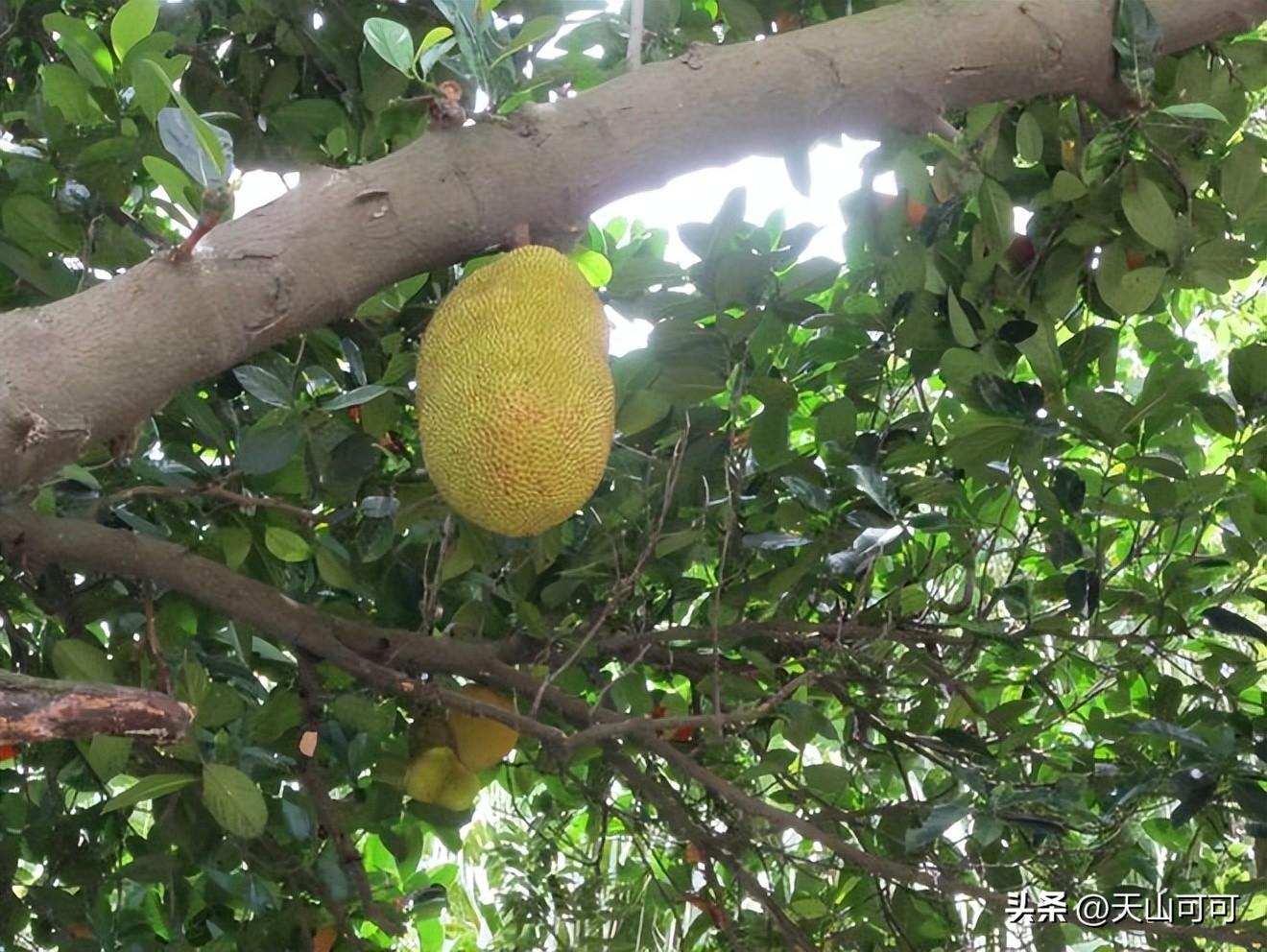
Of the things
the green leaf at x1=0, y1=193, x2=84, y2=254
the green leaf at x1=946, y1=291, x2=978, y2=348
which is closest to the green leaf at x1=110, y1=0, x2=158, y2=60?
Answer: the green leaf at x1=0, y1=193, x2=84, y2=254

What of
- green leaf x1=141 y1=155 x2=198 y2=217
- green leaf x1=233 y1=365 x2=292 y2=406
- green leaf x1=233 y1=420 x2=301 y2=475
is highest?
green leaf x1=141 y1=155 x2=198 y2=217

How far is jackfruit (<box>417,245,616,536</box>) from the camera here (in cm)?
85

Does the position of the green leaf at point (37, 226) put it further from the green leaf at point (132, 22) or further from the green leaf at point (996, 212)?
the green leaf at point (996, 212)

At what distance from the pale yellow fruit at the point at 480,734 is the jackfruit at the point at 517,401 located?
0.44 metres

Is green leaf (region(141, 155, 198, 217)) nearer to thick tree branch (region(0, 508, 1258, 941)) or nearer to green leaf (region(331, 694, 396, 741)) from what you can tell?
thick tree branch (region(0, 508, 1258, 941))

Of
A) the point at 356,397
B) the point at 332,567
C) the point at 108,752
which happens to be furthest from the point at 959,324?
the point at 108,752

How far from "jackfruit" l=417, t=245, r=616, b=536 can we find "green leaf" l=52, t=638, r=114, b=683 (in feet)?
1.23

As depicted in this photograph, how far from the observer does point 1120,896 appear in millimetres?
1211

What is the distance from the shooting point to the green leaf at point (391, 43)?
790mm

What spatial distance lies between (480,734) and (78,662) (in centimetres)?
38

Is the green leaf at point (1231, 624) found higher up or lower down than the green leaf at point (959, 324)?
lower down

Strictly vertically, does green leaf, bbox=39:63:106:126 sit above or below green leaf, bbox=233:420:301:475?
above

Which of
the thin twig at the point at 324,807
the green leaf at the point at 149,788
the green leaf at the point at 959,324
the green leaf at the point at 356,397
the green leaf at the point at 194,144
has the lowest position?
the thin twig at the point at 324,807

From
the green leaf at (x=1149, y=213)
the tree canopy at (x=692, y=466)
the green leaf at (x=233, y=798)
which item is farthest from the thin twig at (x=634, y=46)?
the green leaf at (x=233, y=798)
